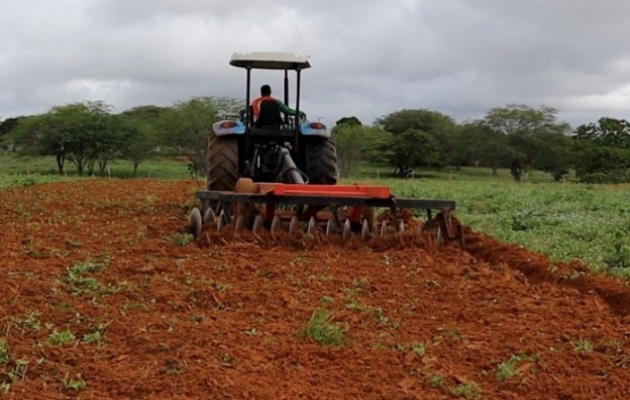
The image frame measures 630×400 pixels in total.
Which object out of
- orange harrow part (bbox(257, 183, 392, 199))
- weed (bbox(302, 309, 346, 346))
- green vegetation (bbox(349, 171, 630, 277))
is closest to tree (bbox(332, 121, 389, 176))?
green vegetation (bbox(349, 171, 630, 277))

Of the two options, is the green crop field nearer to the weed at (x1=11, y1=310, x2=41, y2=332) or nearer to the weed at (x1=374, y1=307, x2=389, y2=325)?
the weed at (x1=374, y1=307, x2=389, y2=325)

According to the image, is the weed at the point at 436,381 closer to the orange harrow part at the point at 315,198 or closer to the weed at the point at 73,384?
the weed at the point at 73,384

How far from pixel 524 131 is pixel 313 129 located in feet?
152

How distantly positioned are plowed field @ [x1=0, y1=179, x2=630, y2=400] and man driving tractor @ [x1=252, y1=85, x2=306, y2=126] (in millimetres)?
2925

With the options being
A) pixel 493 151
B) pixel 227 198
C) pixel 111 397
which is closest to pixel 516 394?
pixel 111 397

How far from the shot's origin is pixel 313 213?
821 centimetres

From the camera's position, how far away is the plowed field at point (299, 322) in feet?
12.4

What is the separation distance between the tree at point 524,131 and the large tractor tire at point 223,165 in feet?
147

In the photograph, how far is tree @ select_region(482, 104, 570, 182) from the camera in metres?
52.7

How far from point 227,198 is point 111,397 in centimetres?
438

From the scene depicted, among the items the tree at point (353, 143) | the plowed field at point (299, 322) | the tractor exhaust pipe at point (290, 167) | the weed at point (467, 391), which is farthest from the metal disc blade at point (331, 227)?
the tree at point (353, 143)

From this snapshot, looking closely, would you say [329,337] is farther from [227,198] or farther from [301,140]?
[301,140]

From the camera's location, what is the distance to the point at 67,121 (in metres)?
43.7

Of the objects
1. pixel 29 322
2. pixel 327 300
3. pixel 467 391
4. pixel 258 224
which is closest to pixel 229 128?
pixel 258 224
